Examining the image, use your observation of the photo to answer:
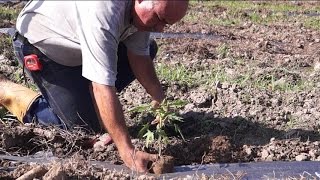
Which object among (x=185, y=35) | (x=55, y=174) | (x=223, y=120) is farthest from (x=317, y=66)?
(x=55, y=174)

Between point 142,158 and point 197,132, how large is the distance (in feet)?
2.84

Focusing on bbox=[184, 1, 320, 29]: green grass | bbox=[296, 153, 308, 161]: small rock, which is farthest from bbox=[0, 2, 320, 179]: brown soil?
bbox=[184, 1, 320, 29]: green grass

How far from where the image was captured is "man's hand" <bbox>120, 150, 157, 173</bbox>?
2.84m

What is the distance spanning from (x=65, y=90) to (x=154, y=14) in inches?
38.2

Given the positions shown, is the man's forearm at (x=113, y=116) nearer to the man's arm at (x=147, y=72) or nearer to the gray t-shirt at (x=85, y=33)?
the gray t-shirt at (x=85, y=33)

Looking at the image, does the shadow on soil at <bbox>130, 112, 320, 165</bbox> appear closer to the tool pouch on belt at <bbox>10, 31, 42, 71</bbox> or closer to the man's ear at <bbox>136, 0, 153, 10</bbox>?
the tool pouch on belt at <bbox>10, 31, 42, 71</bbox>

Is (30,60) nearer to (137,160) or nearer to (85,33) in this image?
(85,33)

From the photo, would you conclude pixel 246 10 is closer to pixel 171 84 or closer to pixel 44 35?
pixel 171 84

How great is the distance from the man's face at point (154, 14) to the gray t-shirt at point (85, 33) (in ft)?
0.23

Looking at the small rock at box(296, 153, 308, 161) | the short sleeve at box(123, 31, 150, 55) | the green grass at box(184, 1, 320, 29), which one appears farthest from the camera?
the green grass at box(184, 1, 320, 29)

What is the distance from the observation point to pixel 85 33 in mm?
2881

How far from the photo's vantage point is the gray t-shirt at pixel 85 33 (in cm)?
282

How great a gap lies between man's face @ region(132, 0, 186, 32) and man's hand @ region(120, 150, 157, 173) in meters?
0.61

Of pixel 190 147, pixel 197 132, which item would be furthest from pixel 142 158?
pixel 197 132
